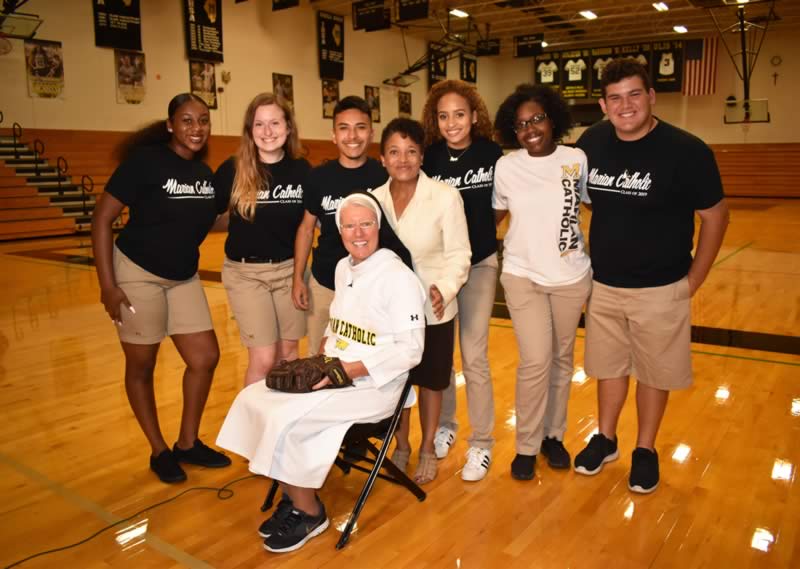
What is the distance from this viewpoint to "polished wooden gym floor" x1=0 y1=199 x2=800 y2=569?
7.73 ft

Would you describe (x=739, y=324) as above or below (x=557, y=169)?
below

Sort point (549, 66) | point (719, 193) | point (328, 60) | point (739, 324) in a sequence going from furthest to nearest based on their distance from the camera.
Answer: point (549, 66)
point (328, 60)
point (739, 324)
point (719, 193)

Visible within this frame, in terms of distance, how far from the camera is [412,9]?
521 inches

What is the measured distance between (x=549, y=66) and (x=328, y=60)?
838cm

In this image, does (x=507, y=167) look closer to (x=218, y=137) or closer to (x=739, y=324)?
(x=739, y=324)

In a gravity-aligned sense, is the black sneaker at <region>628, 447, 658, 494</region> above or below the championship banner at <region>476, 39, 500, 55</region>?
below

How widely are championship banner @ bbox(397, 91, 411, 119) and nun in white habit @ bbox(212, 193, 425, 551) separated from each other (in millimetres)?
20790

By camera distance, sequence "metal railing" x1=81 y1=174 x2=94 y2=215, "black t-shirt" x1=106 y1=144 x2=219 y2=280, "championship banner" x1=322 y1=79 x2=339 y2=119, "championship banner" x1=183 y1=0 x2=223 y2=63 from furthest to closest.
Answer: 1. "championship banner" x1=322 y1=79 x2=339 y2=119
2. "championship banner" x1=183 y1=0 x2=223 y2=63
3. "metal railing" x1=81 y1=174 x2=94 y2=215
4. "black t-shirt" x1=106 y1=144 x2=219 y2=280

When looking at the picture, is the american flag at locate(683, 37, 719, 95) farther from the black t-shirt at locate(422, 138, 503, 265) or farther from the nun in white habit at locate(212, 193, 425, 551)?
the nun in white habit at locate(212, 193, 425, 551)

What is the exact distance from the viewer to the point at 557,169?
108 inches

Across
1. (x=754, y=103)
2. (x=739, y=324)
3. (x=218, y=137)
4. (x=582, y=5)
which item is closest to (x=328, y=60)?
(x=218, y=137)

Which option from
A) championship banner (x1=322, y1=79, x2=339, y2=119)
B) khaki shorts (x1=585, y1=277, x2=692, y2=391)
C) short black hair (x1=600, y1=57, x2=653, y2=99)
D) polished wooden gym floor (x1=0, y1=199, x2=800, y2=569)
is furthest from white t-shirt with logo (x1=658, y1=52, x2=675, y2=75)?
khaki shorts (x1=585, y1=277, x2=692, y2=391)

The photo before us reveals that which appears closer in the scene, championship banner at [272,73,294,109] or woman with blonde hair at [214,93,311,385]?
woman with blonde hair at [214,93,311,385]

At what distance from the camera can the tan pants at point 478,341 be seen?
2.93 m
